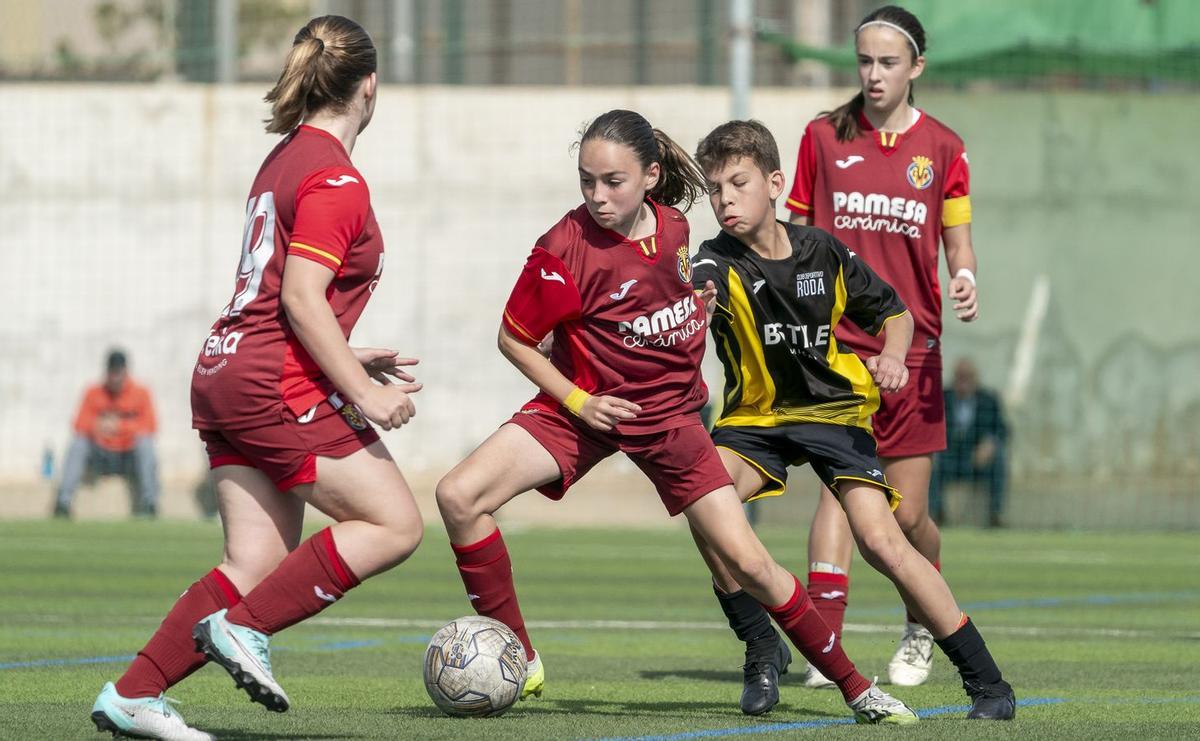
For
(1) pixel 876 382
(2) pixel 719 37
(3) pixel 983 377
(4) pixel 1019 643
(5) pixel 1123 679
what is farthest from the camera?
(2) pixel 719 37

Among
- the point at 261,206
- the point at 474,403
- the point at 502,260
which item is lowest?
the point at 474,403

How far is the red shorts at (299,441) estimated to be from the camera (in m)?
5.02

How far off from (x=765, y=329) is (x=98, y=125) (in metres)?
16.2

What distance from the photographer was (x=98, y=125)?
69.3 feet

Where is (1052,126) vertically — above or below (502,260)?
above

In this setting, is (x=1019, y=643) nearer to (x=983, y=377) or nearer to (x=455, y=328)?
(x=983, y=377)

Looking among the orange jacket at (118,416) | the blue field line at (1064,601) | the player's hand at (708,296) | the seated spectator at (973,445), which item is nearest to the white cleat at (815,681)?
the player's hand at (708,296)

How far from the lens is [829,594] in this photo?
696 cm

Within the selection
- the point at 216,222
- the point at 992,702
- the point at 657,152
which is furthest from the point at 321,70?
the point at 216,222

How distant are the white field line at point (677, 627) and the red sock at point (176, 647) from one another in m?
3.96

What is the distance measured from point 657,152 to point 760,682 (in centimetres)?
174

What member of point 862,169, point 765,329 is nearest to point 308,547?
point 765,329

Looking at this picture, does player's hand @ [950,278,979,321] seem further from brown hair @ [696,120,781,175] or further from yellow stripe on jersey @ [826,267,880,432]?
brown hair @ [696,120,781,175]

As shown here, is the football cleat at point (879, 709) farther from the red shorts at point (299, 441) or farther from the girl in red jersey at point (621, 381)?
the red shorts at point (299, 441)
